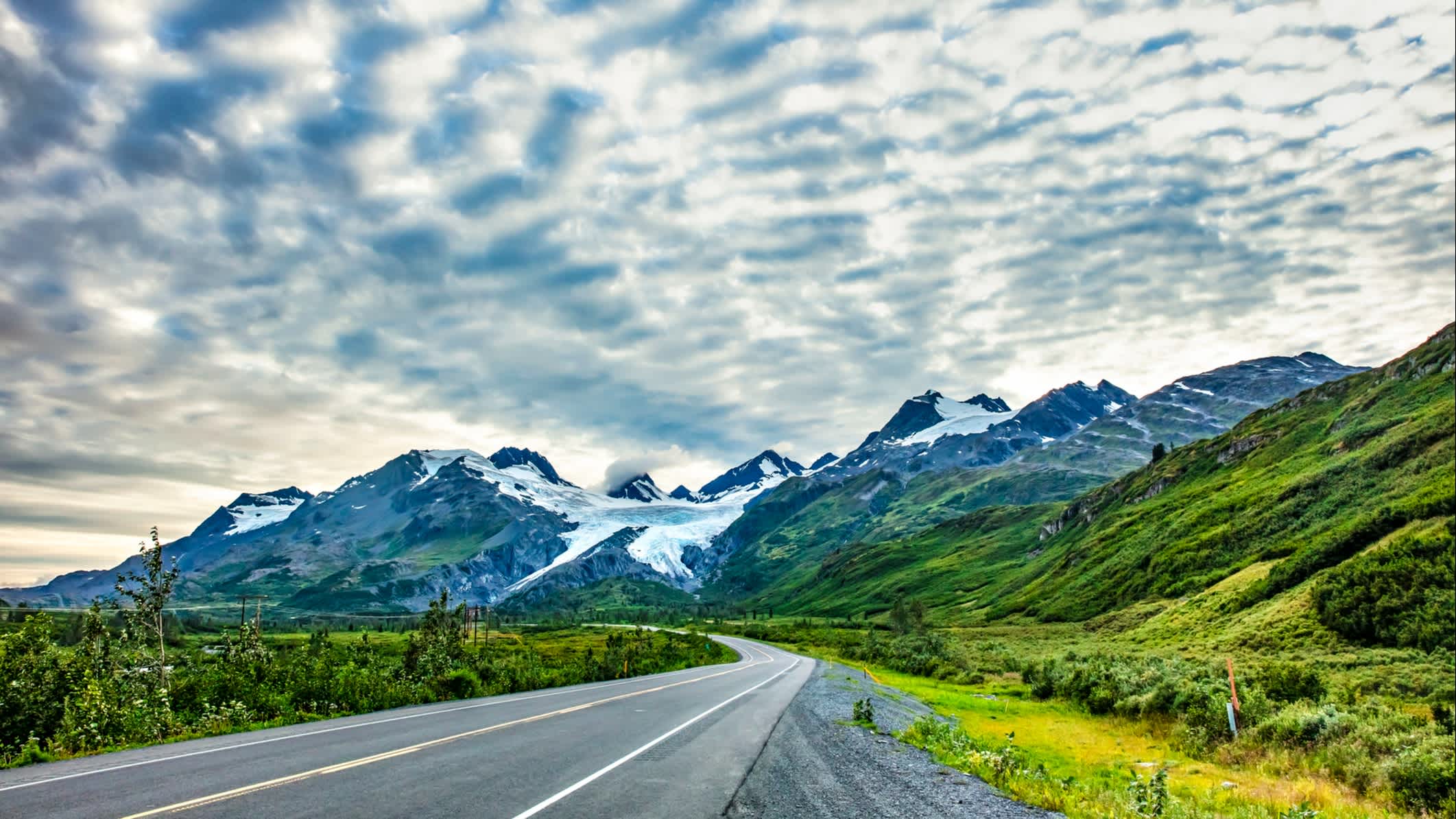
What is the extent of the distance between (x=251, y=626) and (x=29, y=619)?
340 inches

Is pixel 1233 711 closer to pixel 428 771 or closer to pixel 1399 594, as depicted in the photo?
pixel 428 771

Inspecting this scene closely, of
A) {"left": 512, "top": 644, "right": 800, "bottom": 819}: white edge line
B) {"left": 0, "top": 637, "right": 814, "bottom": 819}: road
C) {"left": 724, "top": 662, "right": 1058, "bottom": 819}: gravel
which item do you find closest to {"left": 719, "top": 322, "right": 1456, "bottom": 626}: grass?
{"left": 724, "top": 662, "right": 1058, "bottom": 819}: gravel

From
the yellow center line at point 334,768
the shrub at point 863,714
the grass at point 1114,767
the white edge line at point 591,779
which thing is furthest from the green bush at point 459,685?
the grass at point 1114,767

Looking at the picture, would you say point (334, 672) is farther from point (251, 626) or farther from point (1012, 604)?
point (1012, 604)

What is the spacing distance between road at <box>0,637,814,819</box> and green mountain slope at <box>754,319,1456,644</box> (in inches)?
2013

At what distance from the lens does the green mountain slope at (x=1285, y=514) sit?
62.0 m

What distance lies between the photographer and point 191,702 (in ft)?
74.0

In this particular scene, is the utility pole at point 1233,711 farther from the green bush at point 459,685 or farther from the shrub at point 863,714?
the green bush at point 459,685

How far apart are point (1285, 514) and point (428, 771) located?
114m

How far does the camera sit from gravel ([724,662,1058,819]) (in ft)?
39.2

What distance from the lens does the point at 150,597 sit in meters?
25.5

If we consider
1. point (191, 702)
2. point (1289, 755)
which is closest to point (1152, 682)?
point (1289, 755)

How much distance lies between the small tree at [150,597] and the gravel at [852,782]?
68.5 feet

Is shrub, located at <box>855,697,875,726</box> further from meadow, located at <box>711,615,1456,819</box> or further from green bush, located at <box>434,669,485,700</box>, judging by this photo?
green bush, located at <box>434,669,485,700</box>
